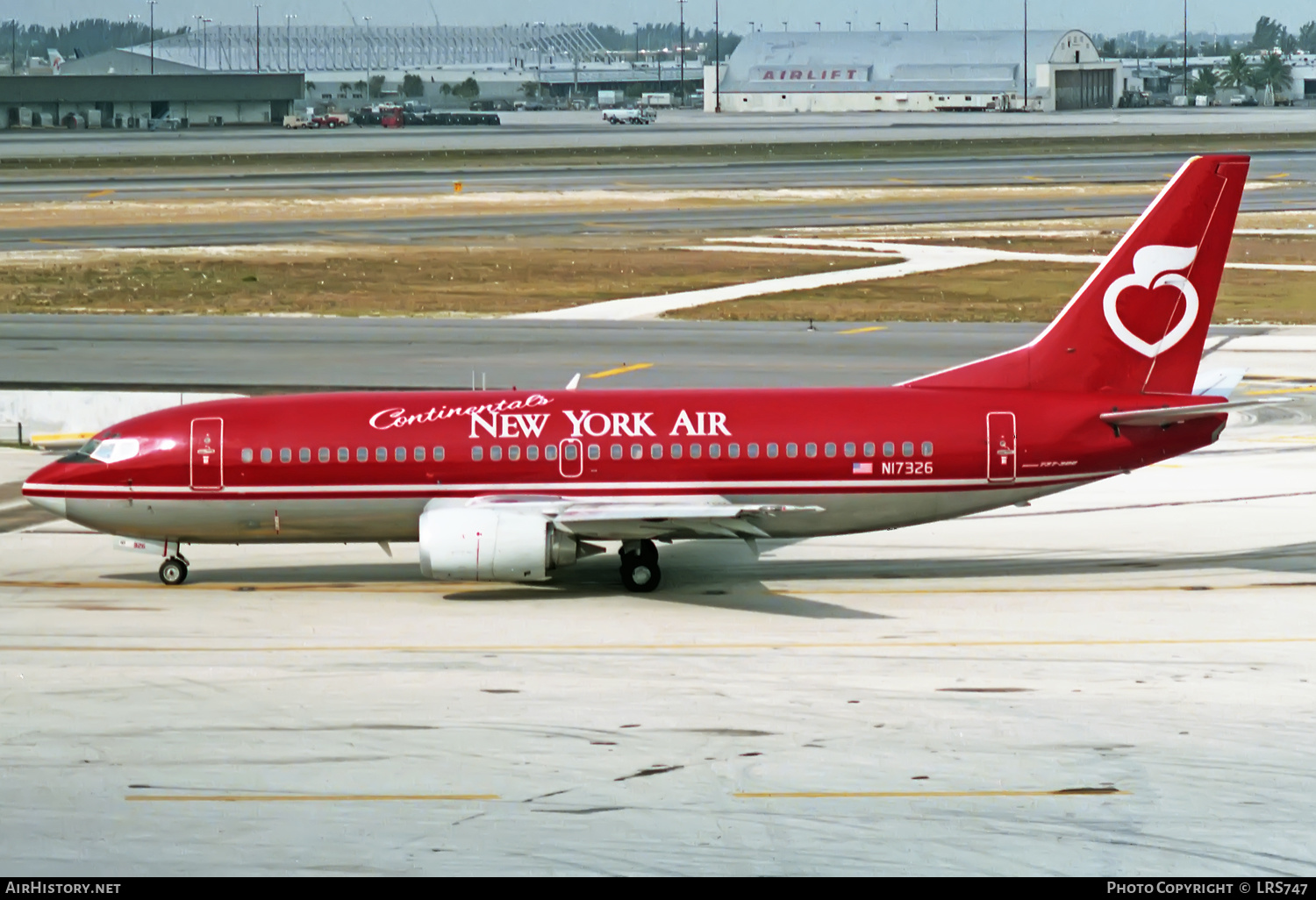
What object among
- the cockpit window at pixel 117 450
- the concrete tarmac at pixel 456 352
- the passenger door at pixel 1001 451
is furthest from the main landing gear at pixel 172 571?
the concrete tarmac at pixel 456 352

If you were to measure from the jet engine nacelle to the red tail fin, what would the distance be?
9118mm

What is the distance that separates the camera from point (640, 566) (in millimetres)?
33312

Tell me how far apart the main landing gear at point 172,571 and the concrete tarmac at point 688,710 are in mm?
425

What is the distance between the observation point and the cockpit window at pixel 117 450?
33812 mm

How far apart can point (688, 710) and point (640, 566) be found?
26.0ft

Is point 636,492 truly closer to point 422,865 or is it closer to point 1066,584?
point 1066,584

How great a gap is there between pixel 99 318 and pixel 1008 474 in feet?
161

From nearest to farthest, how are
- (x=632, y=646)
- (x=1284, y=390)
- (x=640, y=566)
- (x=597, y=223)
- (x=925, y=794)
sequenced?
(x=925, y=794) → (x=632, y=646) → (x=640, y=566) → (x=1284, y=390) → (x=597, y=223)

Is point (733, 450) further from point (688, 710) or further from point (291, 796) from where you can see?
point (291, 796)

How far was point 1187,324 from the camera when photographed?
112ft

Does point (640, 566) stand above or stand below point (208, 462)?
below

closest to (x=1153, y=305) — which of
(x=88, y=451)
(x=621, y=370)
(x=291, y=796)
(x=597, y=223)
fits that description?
(x=291, y=796)

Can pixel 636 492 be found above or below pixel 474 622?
above
